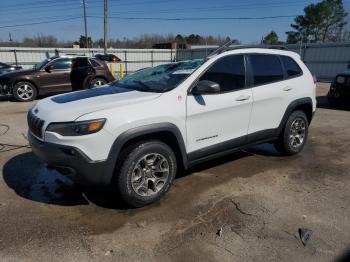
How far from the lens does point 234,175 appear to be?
4.57 meters

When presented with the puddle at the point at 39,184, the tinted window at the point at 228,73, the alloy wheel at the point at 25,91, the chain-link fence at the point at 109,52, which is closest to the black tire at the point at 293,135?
the tinted window at the point at 228,73

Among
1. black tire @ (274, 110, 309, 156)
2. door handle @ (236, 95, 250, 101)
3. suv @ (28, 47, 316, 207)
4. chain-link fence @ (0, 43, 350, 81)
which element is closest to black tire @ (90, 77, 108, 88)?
chain-link fence @ (0, 43, 350, 81)

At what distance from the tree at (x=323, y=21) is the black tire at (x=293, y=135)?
4330cm

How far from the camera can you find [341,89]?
9922 millimetres

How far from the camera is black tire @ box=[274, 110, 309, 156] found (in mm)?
5086

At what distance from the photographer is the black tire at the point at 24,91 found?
37.0 feet

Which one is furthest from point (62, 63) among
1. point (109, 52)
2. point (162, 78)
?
point (109, 52)

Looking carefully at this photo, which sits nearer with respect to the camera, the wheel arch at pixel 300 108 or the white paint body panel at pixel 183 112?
the white paint body panel at pixel 183 112

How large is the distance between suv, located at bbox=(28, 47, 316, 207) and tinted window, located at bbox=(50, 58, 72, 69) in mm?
8107

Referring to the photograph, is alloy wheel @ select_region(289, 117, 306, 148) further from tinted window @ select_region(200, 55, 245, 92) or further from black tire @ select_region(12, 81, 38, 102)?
black tire @ select_region(12, 81, 38, 102)

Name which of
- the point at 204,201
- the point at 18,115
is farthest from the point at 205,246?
the point at 18,115

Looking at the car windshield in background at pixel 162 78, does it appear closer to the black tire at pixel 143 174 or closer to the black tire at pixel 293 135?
the black tire at pixel 143 174

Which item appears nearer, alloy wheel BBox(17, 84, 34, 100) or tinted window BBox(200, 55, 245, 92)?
tinted window BBox(200, 55, 245, 92)

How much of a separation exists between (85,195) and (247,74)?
264cm
